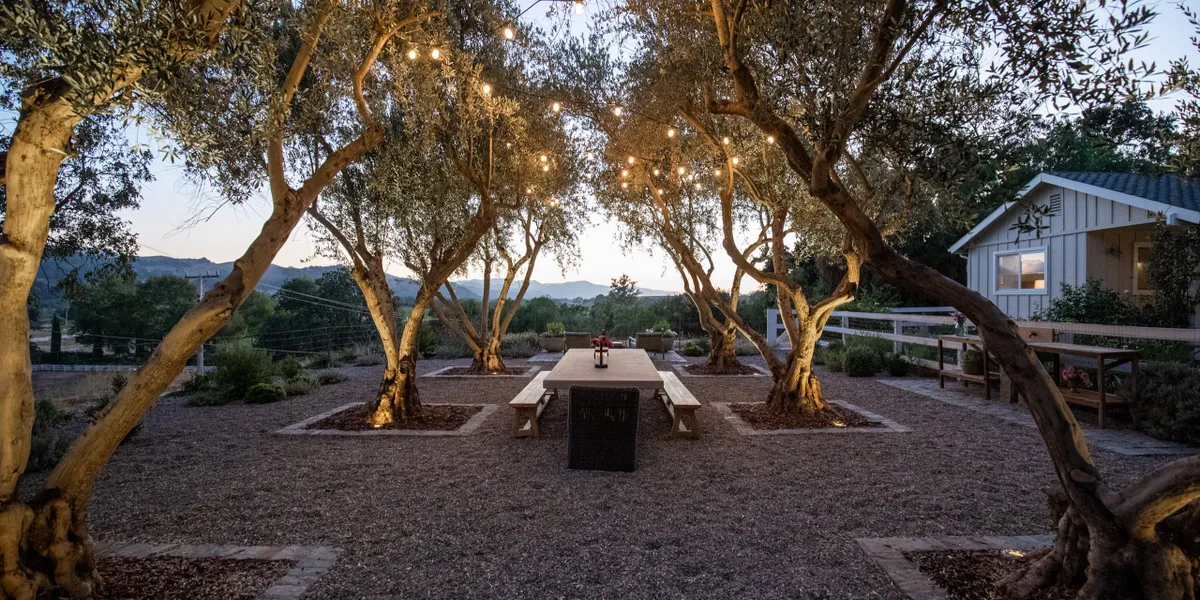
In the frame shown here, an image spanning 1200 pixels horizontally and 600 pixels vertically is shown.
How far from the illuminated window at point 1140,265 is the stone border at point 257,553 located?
14156 mm

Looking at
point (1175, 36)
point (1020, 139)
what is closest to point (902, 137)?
point (1020, 139)

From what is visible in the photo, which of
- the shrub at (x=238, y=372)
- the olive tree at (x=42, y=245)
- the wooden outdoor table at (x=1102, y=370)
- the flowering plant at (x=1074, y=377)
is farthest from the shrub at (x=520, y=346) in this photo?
the olive tree at (x=42, y=245)

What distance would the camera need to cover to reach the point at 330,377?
36.9 ft

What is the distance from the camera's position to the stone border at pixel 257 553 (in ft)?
9.93

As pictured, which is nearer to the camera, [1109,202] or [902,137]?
[902,137]

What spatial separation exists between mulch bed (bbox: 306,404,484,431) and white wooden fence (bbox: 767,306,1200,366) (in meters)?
5.69

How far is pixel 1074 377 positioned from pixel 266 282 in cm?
3455

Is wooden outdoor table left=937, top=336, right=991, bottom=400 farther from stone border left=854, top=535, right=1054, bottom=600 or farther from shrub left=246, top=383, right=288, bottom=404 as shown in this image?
shrub left=246, top=383, right=288, bottom=404

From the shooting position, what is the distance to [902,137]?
3473mm

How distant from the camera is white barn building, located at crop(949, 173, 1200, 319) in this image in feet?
32.0

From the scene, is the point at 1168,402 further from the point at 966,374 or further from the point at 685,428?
the point at 685,428

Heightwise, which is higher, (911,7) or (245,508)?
(911,7)

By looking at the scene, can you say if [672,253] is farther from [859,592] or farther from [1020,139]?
[859,592]

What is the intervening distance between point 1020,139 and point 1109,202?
9868 millimetres
